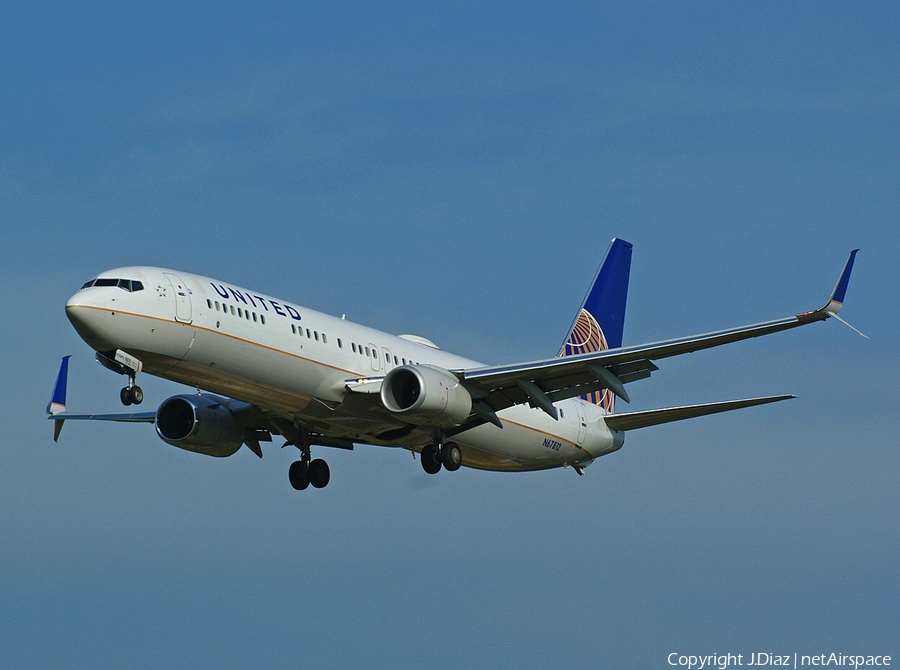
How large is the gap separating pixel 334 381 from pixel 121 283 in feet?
22.4

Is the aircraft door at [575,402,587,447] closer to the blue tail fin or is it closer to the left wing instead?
the blue tail fin

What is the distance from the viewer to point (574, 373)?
145 ft

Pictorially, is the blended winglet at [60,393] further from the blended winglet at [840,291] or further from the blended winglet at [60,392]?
the blended winglet at [840,291]

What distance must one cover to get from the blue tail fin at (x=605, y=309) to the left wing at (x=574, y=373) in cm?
982

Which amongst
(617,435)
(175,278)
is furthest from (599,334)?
(175,278)

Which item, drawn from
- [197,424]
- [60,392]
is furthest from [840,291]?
[60,392]

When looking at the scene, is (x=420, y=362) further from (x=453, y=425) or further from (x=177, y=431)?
(x=177, y=431)

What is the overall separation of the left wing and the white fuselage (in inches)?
83.3

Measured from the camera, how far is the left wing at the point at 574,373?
4062 cm

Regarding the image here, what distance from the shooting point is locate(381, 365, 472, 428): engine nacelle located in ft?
140

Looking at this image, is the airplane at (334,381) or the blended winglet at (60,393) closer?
the airplane at (334,381)

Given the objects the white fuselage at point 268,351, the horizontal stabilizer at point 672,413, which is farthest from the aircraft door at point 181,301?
the horizontal stabilizer at point 672,413

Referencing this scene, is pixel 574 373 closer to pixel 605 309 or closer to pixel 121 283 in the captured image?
pixel 121 283

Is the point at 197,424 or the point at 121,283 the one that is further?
the point at 197,424
